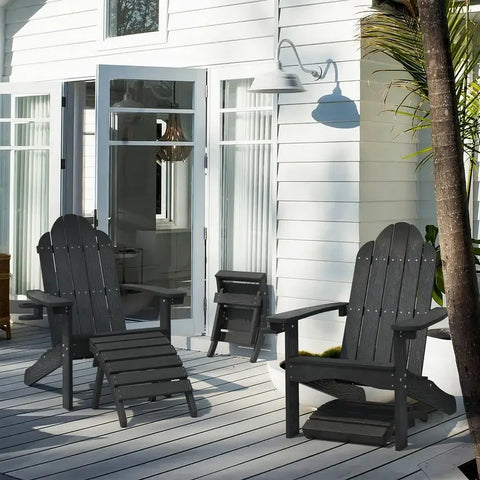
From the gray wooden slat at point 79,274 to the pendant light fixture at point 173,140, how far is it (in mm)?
1443

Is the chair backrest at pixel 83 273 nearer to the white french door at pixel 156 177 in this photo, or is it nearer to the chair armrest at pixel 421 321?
the white french door at pixel 156 177

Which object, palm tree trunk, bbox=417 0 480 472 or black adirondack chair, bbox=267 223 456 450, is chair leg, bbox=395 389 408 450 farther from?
palm tree trunk, bbox=417 0 480 472

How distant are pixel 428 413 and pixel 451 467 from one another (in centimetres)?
99

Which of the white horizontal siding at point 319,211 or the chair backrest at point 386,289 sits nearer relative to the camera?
the chair backrest at point 386,289

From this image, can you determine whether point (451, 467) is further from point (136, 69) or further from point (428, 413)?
point (136, 69)

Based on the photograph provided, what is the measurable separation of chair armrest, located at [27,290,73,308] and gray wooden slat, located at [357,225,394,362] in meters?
1.57

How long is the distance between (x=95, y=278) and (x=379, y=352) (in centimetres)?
181

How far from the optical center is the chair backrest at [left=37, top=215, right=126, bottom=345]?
5852 mm

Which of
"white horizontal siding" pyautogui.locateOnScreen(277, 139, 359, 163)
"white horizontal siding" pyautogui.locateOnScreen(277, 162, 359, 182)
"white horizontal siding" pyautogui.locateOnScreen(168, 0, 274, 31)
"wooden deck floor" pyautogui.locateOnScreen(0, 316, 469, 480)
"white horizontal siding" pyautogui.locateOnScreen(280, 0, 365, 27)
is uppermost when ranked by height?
"white horizontal siding" pyautogui.locateOnScreen(168, 0, 274, 31)

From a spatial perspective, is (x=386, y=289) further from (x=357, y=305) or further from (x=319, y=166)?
(x=319, y=166)

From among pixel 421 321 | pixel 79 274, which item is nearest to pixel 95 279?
pixel 79 274

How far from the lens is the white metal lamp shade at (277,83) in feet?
21.0

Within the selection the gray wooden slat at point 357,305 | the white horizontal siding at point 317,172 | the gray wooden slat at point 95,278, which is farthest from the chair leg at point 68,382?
the white horizontal siding at point 317,172

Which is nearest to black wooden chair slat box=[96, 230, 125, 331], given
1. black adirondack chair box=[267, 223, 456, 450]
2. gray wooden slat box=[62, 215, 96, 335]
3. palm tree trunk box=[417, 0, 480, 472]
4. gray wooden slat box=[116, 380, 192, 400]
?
gray wooden slat box=[62, 215, 96, 335]
